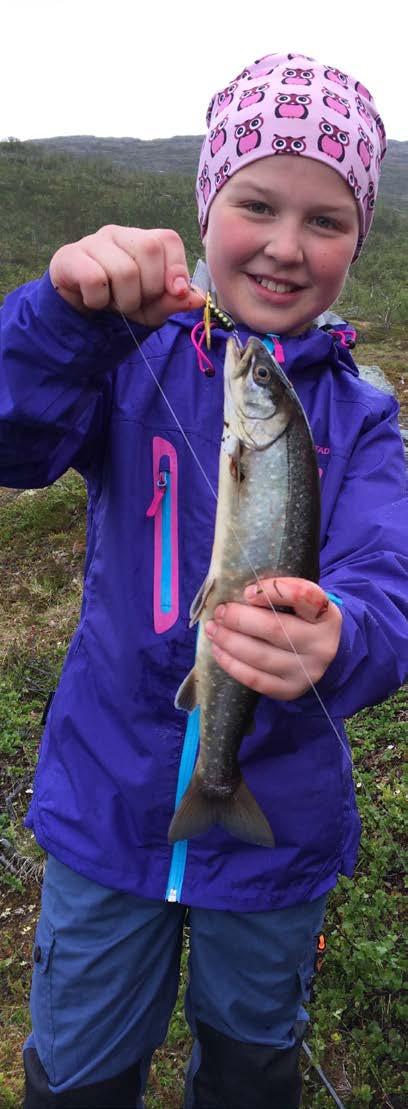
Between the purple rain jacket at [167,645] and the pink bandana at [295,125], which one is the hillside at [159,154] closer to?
the pink bandana at [295,125]

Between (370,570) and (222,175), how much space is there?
57.7 inches

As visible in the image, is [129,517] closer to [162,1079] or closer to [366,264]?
[162,1079]

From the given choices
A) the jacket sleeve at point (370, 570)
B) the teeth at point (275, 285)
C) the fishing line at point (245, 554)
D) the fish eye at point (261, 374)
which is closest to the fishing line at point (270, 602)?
the fishing line at point (245, 554)

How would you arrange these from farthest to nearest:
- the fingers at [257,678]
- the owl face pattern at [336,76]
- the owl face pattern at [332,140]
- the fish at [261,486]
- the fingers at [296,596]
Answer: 1. the owl face pattern at [336,76]
2. the owl face pattern at [332,140]
3. the fish at [261,486]
4. the fingers at [257,678]
5. the fingers at [296,596]

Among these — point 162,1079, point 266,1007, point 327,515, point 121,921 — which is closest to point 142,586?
point 327,515

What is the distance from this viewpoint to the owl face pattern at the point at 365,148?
8.58 ft

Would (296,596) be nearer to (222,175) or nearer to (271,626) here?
(271,626)

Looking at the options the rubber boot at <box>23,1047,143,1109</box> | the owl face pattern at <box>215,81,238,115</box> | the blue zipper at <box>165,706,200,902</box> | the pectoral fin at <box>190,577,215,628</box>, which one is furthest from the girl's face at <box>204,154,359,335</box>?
the rubber boot at <box>23,1047,143,1109</box>

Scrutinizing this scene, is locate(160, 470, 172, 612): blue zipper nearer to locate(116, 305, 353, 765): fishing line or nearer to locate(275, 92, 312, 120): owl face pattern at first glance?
locate(116, 305, 353, 765): fishing line

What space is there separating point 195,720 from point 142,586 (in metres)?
0.49

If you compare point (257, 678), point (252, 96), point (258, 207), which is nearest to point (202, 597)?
point (257, 678)

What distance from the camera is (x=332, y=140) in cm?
247

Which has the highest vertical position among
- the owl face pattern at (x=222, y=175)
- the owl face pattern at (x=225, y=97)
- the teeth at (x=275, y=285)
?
the owl face pattern at (x=225, y=97)

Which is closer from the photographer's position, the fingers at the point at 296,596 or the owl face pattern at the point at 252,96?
the fingers at the point at 296,596
